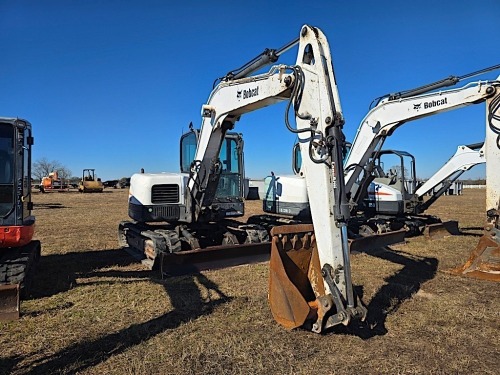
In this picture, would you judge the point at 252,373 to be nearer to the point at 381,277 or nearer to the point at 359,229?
the point at 381,277

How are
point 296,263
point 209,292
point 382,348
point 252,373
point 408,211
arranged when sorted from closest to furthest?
1. point 252,373
2. point 382,348
3. point 296,263
4. point 209,292
5. point 408,211

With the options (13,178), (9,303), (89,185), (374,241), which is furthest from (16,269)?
(89,185)

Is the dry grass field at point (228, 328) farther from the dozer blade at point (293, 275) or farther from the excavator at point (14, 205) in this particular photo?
the excavator at point (14, 205)

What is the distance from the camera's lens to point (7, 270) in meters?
5.46

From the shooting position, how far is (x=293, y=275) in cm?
492

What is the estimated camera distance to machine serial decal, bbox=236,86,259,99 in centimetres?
624

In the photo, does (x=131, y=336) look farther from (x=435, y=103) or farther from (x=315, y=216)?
(x=435, y=103)

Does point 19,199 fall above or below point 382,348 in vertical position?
above

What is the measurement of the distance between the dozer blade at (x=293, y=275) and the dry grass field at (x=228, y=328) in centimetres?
28

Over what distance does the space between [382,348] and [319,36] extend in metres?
3.67

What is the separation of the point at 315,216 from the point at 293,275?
2.71ft

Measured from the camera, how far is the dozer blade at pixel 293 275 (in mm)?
4320

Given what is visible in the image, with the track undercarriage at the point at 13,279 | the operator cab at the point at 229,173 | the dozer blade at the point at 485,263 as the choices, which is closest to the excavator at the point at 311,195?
the operator cab at the point at 229,173

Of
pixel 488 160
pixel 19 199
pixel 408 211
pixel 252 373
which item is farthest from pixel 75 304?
pixel 408 211
